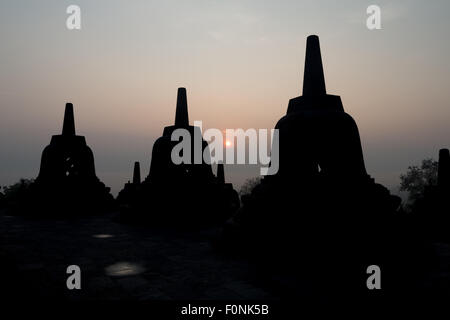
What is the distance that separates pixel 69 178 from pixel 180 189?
6.85m

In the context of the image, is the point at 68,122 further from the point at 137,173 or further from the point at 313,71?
the point at 313,71

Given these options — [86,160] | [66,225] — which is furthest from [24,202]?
[66,225]

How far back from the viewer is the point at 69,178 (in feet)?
48.2

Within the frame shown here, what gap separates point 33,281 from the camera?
14.8 feet

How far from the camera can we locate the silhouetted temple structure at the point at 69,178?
13.8 meters

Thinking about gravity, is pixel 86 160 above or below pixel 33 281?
above

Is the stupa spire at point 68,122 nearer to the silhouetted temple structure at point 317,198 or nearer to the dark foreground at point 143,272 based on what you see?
the dark foreground at point 143,272

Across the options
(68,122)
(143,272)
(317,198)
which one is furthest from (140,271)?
(68,122)

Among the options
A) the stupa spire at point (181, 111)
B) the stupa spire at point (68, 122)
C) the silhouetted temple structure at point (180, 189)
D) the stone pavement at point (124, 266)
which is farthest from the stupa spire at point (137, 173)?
the stone pavement at point (124, 266)

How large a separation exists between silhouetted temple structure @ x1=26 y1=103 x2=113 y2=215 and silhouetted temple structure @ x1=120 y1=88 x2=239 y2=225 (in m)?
4.10

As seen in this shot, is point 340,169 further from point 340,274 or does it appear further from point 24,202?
point 24,202

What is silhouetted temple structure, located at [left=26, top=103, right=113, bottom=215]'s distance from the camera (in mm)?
13758

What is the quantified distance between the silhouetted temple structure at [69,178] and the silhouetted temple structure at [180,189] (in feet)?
13.5
